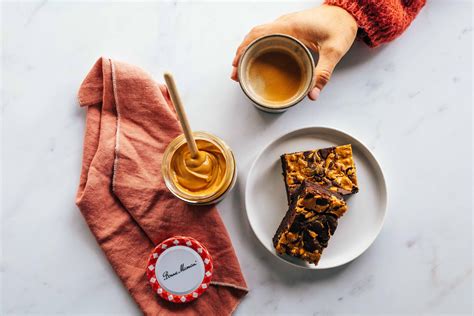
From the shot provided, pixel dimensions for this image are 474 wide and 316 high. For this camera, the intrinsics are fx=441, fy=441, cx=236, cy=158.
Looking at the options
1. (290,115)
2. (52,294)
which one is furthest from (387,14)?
(52,294)

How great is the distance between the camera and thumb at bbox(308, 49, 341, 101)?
1303mm

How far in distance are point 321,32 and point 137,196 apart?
0.77 meters

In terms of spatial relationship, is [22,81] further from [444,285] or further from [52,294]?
[444,285]

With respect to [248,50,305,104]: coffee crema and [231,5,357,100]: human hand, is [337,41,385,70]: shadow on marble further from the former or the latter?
[248,50,305,104]: coffee crema

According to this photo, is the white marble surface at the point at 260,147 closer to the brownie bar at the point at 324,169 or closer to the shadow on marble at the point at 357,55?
the shadow on marble at the point at 357,55

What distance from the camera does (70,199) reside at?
150cm

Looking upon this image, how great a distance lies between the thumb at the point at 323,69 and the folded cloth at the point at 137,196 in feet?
1.48

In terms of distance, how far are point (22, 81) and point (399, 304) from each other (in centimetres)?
150

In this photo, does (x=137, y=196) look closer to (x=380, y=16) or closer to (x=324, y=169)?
(x=324, y=169)

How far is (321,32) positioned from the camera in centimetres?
133

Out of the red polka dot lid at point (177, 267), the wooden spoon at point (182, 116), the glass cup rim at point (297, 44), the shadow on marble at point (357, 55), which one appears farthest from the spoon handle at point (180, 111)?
the shadow on marble at point (357, 55)

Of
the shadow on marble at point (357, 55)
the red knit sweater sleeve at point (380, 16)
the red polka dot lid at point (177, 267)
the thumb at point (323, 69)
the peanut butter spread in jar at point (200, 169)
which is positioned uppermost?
the red knit sweater sleeve at point (380, 16)

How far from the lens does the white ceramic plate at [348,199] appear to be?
4.65ft

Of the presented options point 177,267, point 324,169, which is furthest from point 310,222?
point 177,267
